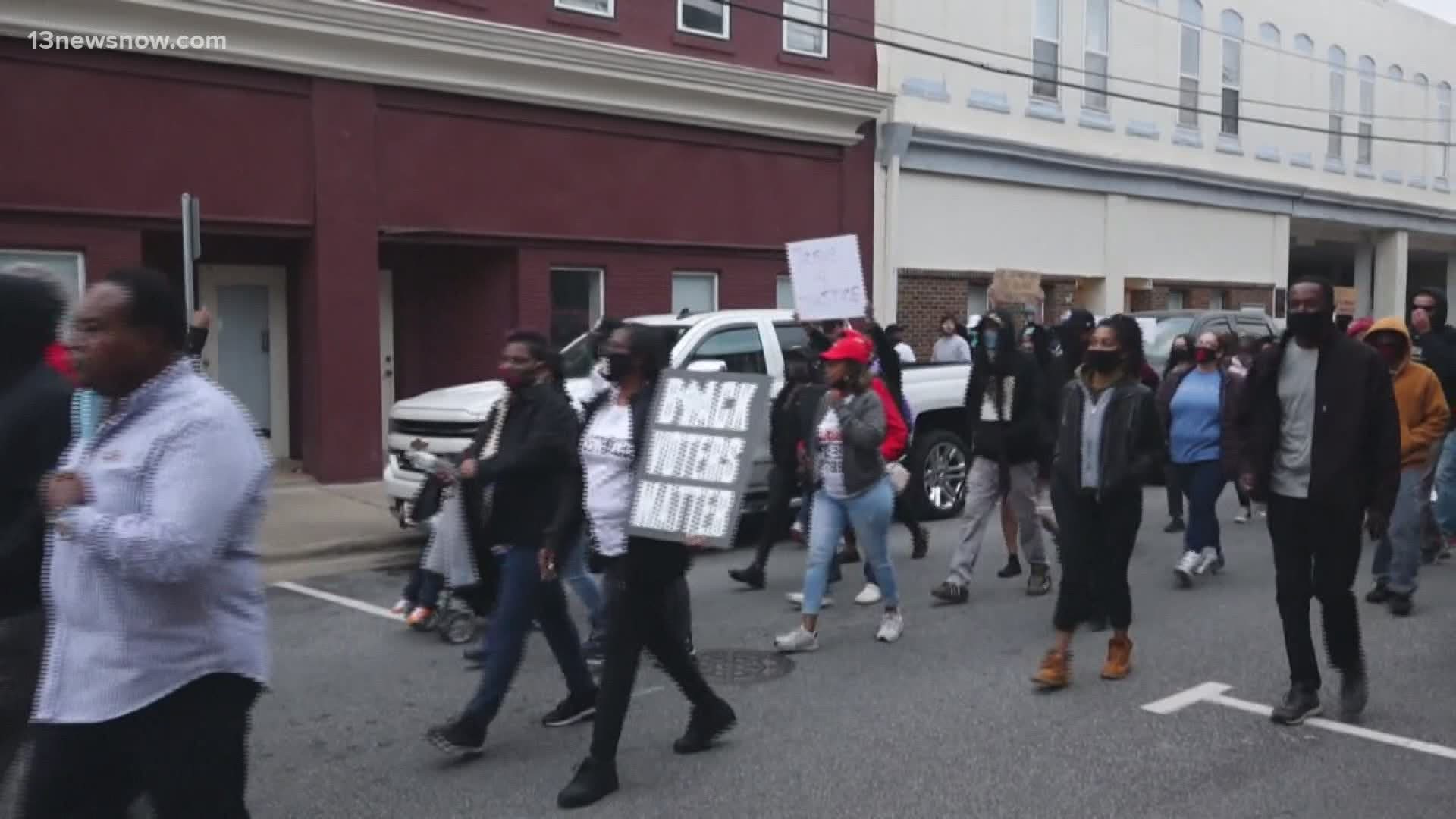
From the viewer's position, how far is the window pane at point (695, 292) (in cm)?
1714

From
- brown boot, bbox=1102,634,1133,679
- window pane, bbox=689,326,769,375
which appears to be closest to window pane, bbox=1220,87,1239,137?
window pane, bbox=689,326,769,375

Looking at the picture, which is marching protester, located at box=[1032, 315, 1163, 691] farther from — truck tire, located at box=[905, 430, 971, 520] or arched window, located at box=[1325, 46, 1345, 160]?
arched window, located at box=[1325, 46, 1345, 160]

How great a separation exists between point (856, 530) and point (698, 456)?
281 cm

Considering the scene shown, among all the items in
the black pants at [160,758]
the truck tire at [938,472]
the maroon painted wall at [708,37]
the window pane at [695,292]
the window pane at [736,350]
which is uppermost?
the maroon painted wall at [708,37]

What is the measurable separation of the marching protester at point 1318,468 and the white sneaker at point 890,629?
218cm

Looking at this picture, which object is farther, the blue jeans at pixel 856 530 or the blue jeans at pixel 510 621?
the blue jeans at pixel 856 530

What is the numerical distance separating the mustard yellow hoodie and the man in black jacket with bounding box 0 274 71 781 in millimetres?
6841

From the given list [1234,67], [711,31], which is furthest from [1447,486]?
[1234,67]

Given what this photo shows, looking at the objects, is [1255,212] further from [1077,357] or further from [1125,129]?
[1077,357]

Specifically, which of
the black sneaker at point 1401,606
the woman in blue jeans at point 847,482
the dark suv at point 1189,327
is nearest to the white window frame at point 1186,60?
the dark suv at point 1189,327

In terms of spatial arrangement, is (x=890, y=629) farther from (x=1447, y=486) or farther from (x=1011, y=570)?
(x=1447, y=486)

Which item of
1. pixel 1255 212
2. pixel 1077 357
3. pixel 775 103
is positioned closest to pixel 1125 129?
pixel 1255 212

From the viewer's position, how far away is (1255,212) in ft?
89.6

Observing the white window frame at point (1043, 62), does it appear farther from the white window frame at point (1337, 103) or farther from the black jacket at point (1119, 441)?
the black jacket at point (1119, 441)
